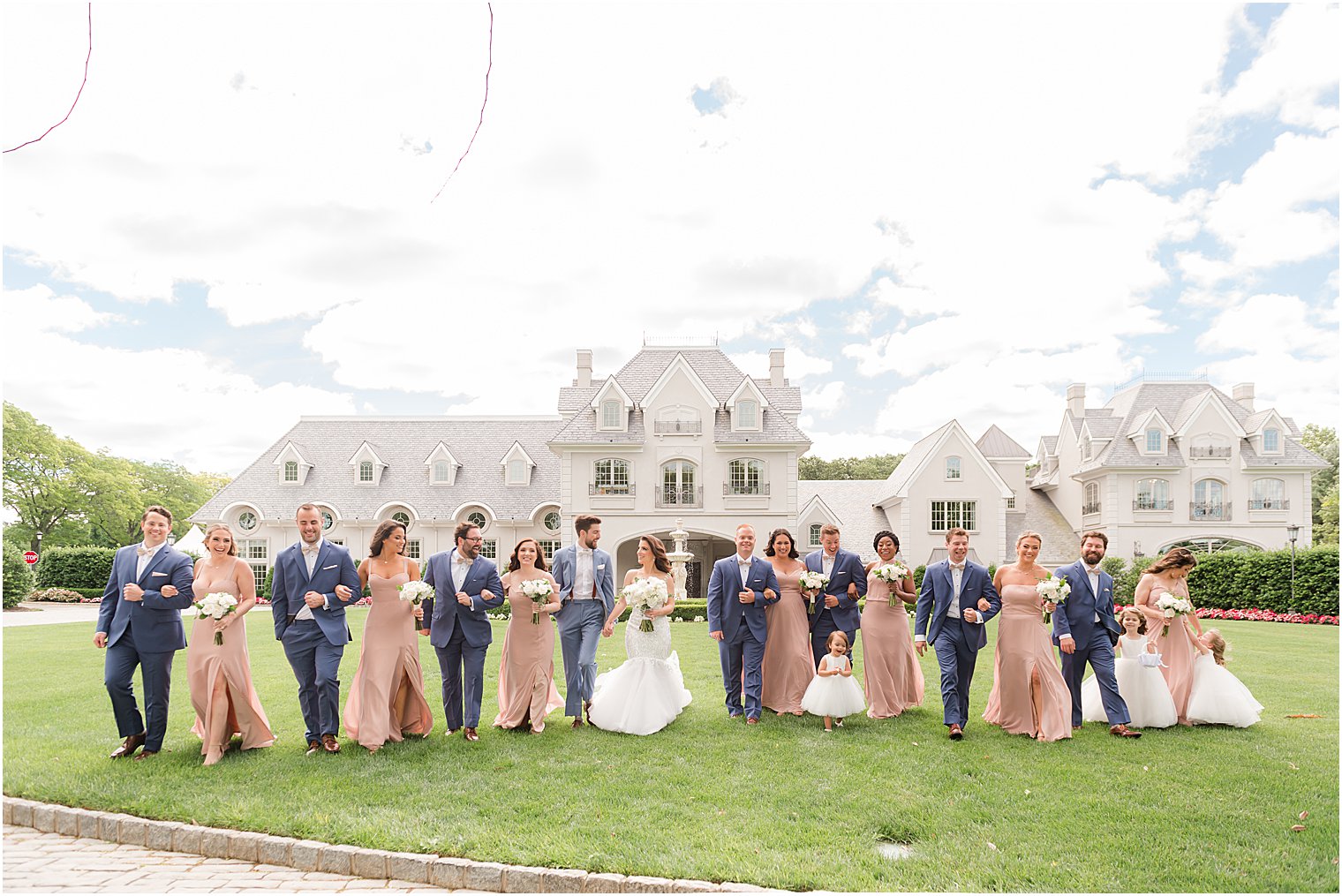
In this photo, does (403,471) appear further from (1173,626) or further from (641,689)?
(1173,626)

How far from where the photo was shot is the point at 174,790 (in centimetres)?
657

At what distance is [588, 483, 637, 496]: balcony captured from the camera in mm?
33031

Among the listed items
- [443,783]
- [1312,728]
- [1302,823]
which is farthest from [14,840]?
[1312,728]

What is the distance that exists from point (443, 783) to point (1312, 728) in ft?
29.7

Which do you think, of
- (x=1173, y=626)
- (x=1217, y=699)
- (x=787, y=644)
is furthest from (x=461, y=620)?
(x=1217, y=699)

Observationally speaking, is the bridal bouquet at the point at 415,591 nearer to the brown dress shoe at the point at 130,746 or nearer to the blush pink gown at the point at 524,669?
the blush pink gown at the point at 524,669

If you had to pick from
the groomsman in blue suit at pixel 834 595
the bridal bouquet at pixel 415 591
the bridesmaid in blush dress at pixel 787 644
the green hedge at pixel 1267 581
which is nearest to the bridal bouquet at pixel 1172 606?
the groomsman in blue suit at pixel 834 595

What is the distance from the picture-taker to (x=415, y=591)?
787 cm

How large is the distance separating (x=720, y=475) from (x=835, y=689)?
24391 mm

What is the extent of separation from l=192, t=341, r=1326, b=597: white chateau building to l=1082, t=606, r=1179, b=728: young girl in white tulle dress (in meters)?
23.5

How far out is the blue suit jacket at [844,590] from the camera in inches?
380

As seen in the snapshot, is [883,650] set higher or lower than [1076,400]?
lower

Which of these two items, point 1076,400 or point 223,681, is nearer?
point 223,681

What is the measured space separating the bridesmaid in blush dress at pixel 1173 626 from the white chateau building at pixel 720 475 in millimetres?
23302
